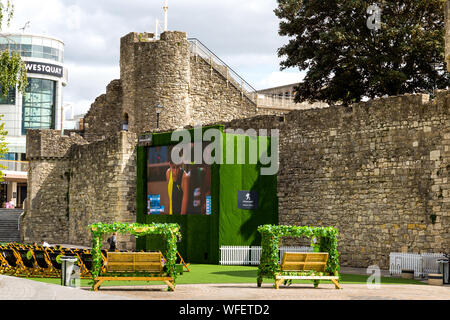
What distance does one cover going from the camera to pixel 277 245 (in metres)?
17.3

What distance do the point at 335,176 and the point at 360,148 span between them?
57.6 inches

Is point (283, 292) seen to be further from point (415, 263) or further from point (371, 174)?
point (371, 174)

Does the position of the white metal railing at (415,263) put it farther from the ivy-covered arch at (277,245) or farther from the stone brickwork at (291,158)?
the ivy-covered arch at (277,245)

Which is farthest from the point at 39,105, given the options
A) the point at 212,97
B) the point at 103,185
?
the point at 103,185

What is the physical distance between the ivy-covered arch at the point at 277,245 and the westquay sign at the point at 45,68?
71881 mm

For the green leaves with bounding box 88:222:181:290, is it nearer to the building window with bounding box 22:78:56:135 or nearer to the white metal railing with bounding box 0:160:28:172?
the white metal railing with bounding box 0:160:28:172

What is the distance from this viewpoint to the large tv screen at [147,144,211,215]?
89.7 ft

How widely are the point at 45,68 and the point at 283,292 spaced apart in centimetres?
7532

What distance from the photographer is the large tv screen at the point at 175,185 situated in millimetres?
27328

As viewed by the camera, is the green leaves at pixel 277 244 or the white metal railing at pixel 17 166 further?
the white metal railing at pixel 17 166

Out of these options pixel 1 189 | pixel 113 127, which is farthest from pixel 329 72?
pixel 1 189

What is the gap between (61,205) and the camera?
38.6 meters

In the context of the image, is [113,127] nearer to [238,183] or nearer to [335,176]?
[238,183]

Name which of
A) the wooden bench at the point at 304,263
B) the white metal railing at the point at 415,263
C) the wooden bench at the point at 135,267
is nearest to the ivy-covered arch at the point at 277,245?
the wooden bench at the point at 304,263
